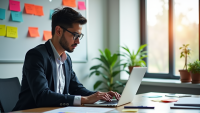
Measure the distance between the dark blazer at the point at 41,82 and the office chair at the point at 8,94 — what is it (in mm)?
214

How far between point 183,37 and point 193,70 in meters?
0.81

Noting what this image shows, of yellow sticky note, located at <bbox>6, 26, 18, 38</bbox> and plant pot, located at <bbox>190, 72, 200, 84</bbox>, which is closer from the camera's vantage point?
yellow sticky note, located at <bbox>6, 26, 18, 38</bbox>

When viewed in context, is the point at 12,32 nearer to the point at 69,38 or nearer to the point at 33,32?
the point at 33,32

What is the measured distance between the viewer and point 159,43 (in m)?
3.93

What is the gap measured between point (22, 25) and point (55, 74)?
116 centimetres

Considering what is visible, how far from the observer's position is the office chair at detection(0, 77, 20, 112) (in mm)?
1910

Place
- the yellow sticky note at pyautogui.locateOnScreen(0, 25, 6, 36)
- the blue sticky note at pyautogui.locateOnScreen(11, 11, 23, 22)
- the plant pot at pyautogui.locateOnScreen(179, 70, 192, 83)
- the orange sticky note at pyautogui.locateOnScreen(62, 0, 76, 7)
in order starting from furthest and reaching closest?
the orange sticky note at pyautogui.locateOnScreen(62, 0, 76, 7) < the plant pot at pyautogui.locateOnScreen(179, 70, 192, 83) < the blue sticky note at pyautogui.locateOnScreen(11, 11, 23, 22) < the yellow sticky note at pyautogui.locateOnScreen(0, 25, 6, 36)

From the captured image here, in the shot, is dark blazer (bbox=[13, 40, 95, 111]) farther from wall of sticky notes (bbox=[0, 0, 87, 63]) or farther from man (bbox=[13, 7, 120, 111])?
wall of sticky notes (bbox=[0, 0, 87, 63])

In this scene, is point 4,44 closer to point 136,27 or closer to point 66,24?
point 66,24

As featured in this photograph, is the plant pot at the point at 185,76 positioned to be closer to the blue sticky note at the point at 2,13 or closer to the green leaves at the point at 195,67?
the green leaves at the point at 195,67

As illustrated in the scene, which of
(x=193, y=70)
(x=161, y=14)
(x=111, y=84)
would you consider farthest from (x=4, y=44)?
(x=161, y=14)

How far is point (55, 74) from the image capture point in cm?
181

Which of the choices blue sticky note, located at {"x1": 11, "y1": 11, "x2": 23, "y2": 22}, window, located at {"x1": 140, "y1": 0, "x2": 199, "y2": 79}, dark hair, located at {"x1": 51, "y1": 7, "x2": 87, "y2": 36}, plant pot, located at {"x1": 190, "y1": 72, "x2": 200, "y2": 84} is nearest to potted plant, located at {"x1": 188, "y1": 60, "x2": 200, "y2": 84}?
plant pot, located at {"x1": 190, "y1": 72, "x2": 200, "y2": 84}

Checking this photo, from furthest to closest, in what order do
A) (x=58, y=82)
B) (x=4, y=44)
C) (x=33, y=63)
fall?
1. (x=4, y=44)
2. (x=58, y=82)
3. (x=33, y=63)
